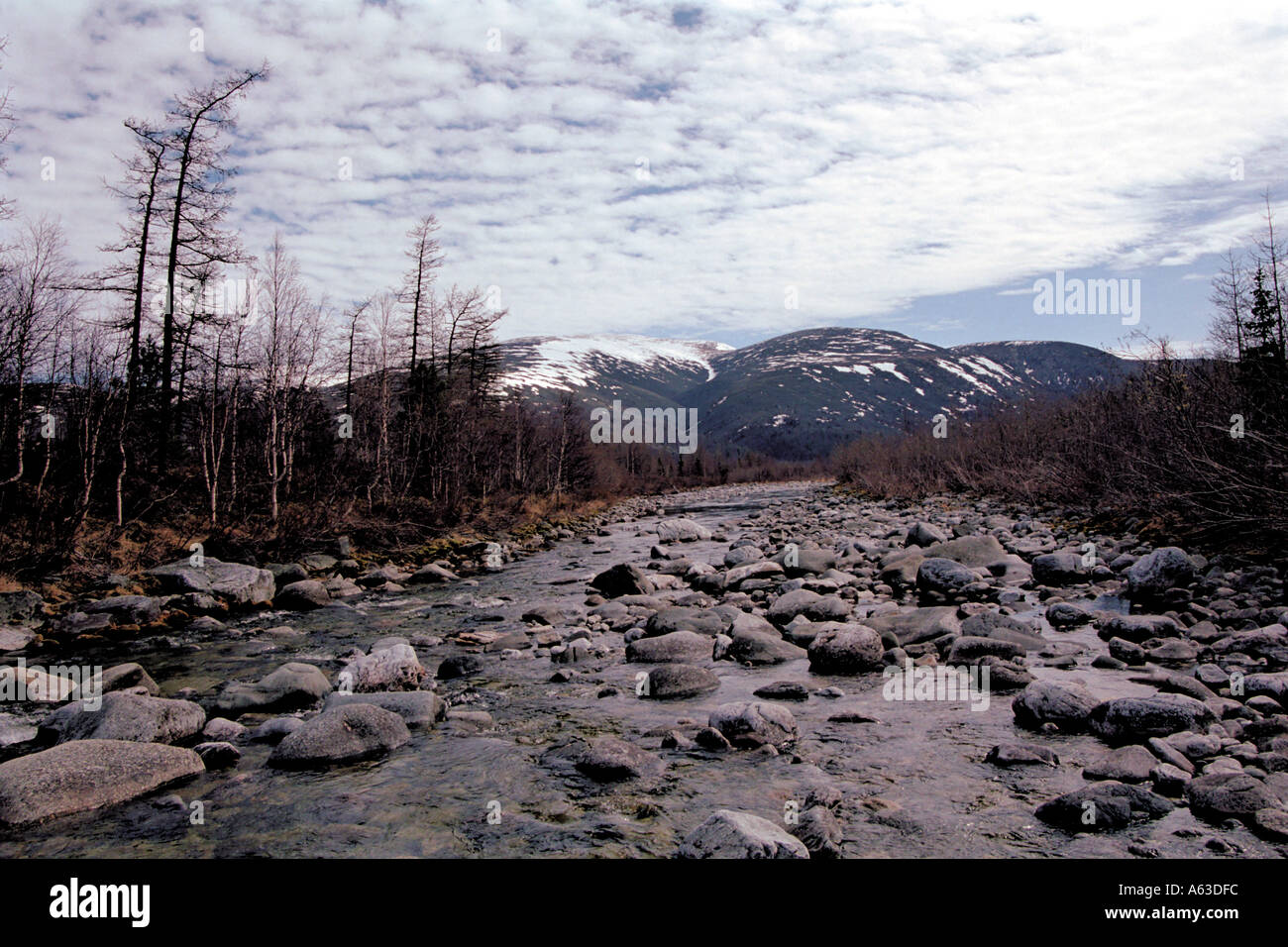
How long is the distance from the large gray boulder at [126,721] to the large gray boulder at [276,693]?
1.77 feet

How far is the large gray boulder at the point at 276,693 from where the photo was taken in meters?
6.23

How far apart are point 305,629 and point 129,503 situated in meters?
8.80

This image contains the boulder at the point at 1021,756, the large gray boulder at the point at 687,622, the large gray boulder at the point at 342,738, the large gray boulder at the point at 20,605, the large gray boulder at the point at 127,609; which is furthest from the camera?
the large gray boulder at the point at 127,609

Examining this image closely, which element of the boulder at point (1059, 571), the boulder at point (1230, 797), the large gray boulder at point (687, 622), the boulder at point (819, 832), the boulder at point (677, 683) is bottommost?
the boulder at point (677, 683)

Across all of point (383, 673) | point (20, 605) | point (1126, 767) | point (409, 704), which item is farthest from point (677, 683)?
point (20, 605)

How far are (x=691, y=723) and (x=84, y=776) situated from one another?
13.8ft

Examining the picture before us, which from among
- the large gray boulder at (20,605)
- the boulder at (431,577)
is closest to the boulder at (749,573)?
the boulder at (431,577)

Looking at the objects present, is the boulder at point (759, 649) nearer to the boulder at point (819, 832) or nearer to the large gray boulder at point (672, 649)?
the large gray boulder at point (672, 649)

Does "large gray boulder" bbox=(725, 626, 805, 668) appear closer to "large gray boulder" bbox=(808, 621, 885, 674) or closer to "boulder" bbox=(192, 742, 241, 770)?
"large gray boulder" bbox=(808, 621, 885, 674)

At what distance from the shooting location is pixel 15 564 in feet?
36.8

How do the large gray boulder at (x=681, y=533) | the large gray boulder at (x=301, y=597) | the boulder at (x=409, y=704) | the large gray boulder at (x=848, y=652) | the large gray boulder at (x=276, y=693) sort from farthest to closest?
the large gray boulder at (x=681, y=533) < the large gray boulder at (x=301, y=597) < the large gray boulder at (x=848, y=652) < the large gray boulder at (x=276, y=693) < the boulder at (x=409, y=704)
